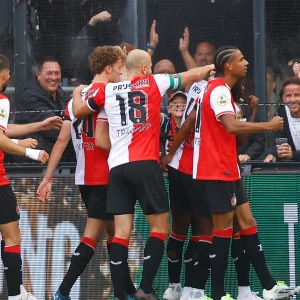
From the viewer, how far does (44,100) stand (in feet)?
35.5

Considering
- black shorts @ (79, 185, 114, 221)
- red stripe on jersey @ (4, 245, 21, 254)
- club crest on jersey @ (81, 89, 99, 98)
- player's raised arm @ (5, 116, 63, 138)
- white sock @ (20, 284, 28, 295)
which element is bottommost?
white sock @ (20, 284, 28, 295)

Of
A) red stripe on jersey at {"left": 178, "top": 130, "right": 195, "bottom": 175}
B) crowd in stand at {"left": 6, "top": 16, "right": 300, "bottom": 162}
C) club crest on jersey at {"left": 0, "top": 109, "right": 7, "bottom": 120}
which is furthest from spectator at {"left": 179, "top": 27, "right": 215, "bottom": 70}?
club crest on jersey at {"left": 0, "top": 109, "right": 7, "bottom": 120}

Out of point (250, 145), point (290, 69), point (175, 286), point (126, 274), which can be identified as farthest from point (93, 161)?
point (290, 69)

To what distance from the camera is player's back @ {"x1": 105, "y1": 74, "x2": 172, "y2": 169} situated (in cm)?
913

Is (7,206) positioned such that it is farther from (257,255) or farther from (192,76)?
(257,255)

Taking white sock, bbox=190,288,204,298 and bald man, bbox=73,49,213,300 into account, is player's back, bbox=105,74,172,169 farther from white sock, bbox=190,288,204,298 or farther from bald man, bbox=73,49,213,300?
white sock, bbox=190,288,204,298

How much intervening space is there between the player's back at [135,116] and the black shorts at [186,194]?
1.72 feet

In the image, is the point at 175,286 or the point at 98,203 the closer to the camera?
the point at 98,203

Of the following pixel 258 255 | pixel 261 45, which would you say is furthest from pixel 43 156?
pixel 261 45

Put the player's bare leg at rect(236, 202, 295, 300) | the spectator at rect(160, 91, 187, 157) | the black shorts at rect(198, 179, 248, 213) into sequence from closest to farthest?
the black shorts at rect(198, 179, 248, 213) → the player's bare leg at rect(236, 202, 295, 300) → the spectator at rect(160, 91, 187, 157)

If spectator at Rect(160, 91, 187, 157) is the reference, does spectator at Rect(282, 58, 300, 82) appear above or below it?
above

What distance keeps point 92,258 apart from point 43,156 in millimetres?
1577

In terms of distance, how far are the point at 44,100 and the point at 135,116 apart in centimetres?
192

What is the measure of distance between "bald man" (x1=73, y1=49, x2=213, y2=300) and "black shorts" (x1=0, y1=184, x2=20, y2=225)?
857mm
